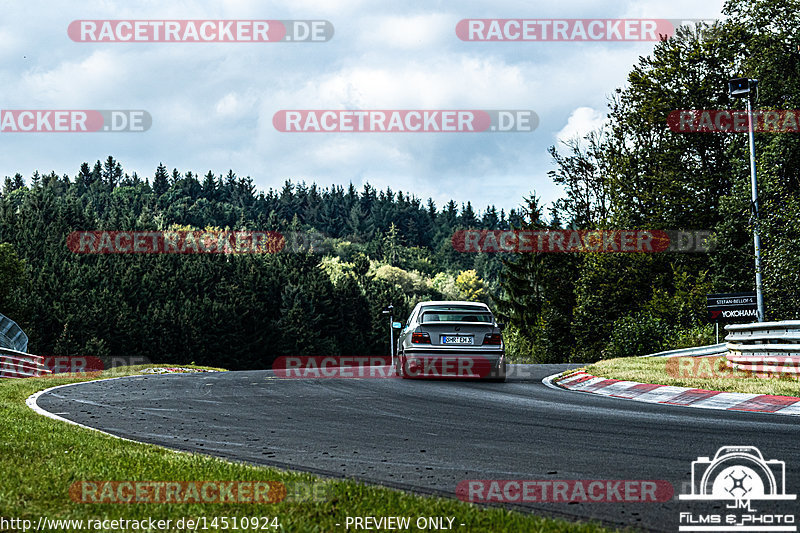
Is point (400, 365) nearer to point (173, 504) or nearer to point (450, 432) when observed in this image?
point (450, 432)

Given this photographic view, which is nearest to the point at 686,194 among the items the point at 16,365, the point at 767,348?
the point at 767,348

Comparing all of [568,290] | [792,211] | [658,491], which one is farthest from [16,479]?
[568,290]

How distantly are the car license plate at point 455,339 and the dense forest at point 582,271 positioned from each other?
5172mm

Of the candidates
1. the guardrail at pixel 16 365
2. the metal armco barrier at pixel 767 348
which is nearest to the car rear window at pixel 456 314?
the metal armco barrier at pixel 767 348

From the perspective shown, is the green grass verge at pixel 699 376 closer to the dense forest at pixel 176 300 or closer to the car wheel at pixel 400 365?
the car wheel at pixel 400 365

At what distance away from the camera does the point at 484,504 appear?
516 cm

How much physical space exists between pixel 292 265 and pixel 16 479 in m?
106

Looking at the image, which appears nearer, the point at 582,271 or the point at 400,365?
the point at 400,365

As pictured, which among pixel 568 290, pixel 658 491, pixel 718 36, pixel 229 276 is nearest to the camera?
pixel 658 491

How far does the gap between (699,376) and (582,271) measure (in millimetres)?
29870

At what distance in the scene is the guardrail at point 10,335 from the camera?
25.6 meters

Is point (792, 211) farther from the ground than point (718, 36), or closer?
closer

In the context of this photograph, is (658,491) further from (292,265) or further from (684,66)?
(292,265)

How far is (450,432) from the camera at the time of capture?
857cm
